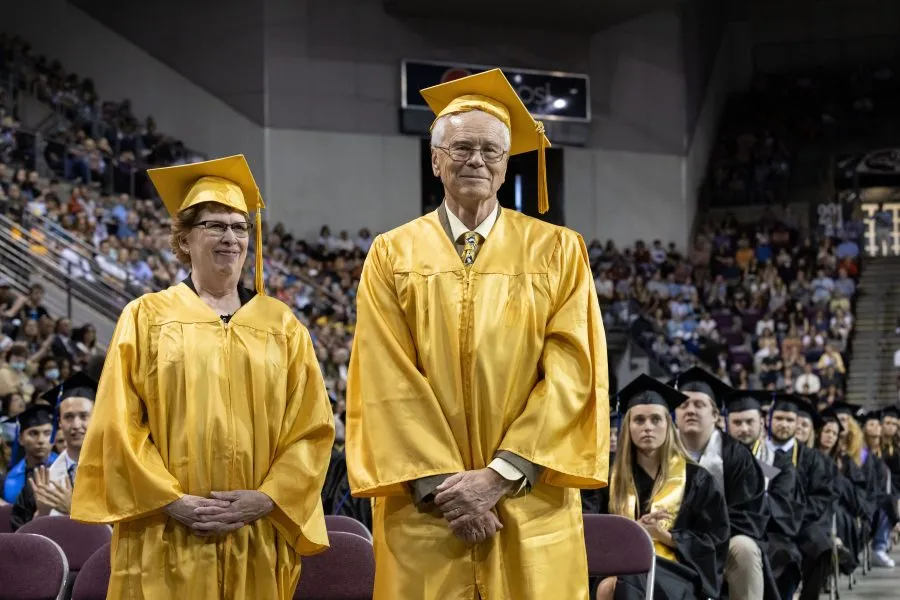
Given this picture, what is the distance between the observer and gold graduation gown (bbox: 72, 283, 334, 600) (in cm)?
381

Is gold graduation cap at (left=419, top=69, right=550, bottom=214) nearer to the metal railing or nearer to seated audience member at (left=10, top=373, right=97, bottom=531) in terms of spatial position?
seated audience member at (left=10, top=373, right=97, bottom=531)

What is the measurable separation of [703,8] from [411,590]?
2746 cm

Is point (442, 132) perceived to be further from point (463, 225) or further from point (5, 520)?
point (5, 520)

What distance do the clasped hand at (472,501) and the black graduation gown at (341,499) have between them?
3.96 meters

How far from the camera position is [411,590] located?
3.52 meters

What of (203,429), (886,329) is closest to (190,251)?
(203,429)

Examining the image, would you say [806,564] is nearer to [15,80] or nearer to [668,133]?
[15,80]

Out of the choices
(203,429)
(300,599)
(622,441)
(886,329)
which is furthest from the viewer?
(886,329)

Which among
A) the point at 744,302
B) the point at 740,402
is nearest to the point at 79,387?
the point at 740,402

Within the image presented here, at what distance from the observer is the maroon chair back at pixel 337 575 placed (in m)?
4.81

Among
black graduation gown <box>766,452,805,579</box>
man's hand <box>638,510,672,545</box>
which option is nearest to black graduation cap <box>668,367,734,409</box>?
black graduation gown <box>766,452,805,579</box>

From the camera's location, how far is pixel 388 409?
358 cm

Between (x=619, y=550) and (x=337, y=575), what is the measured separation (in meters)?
1.24

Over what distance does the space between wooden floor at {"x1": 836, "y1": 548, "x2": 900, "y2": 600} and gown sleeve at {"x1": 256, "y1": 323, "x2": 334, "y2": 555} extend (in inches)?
252
